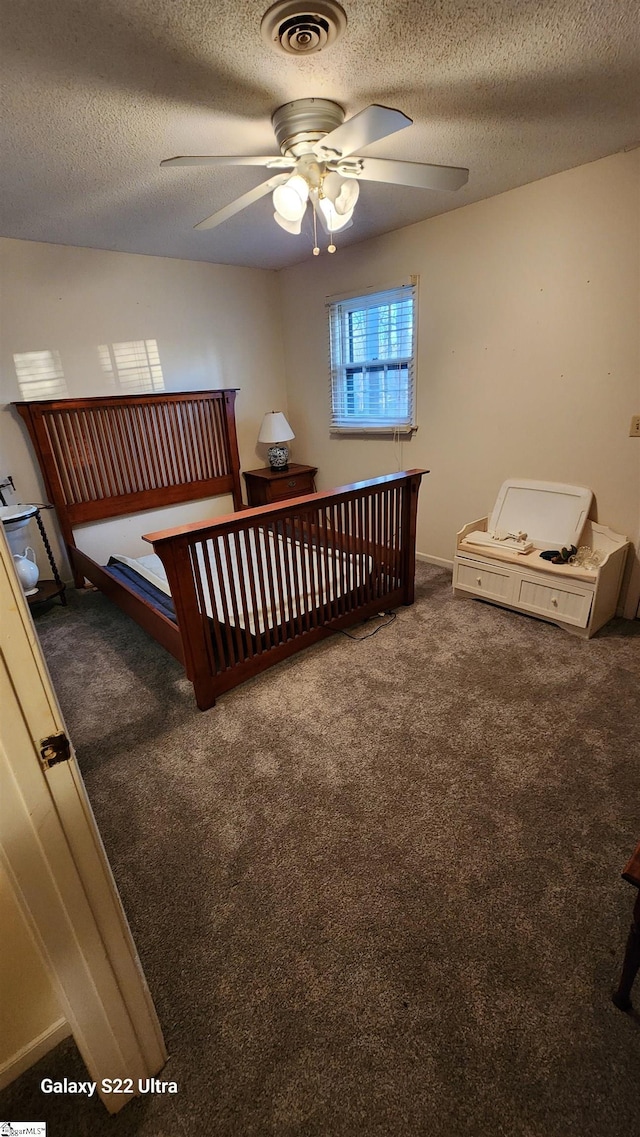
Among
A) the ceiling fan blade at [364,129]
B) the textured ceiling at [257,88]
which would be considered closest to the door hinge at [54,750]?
the ceiling fan blade at [364,129]

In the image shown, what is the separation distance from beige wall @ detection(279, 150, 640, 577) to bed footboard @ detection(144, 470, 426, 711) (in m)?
0.86

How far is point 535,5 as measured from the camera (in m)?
1.31

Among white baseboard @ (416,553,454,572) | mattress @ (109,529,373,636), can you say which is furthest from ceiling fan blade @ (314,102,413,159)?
white baseboard @ (416,553,454,572)

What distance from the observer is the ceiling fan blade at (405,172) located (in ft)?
5.53

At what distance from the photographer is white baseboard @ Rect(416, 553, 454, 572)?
367 centimetres

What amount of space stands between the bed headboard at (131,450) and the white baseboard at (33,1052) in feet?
9.82

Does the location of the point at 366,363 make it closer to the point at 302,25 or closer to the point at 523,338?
the point at 523,338

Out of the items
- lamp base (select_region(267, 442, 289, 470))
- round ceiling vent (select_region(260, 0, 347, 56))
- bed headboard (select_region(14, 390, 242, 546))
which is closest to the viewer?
round ceiling vent (select_region(260, 0, 347, 56))

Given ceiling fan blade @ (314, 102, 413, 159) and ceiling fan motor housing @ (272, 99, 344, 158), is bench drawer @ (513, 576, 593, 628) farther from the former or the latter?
ceiling fan motor housing @ (272, 99, 344, 158)

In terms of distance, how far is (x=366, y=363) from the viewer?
379 centimetres

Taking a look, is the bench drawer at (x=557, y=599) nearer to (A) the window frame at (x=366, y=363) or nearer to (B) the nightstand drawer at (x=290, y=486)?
(A) the window frame at (x=366, y=363)

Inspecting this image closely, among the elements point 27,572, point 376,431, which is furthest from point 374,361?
point 27,572

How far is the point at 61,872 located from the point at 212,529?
4.53 feet

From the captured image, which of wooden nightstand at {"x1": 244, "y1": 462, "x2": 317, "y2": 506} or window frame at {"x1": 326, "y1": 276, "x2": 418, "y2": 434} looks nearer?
window frame at {"x1": 326, "y1": 276, "x2": 418, "y2": 434}
